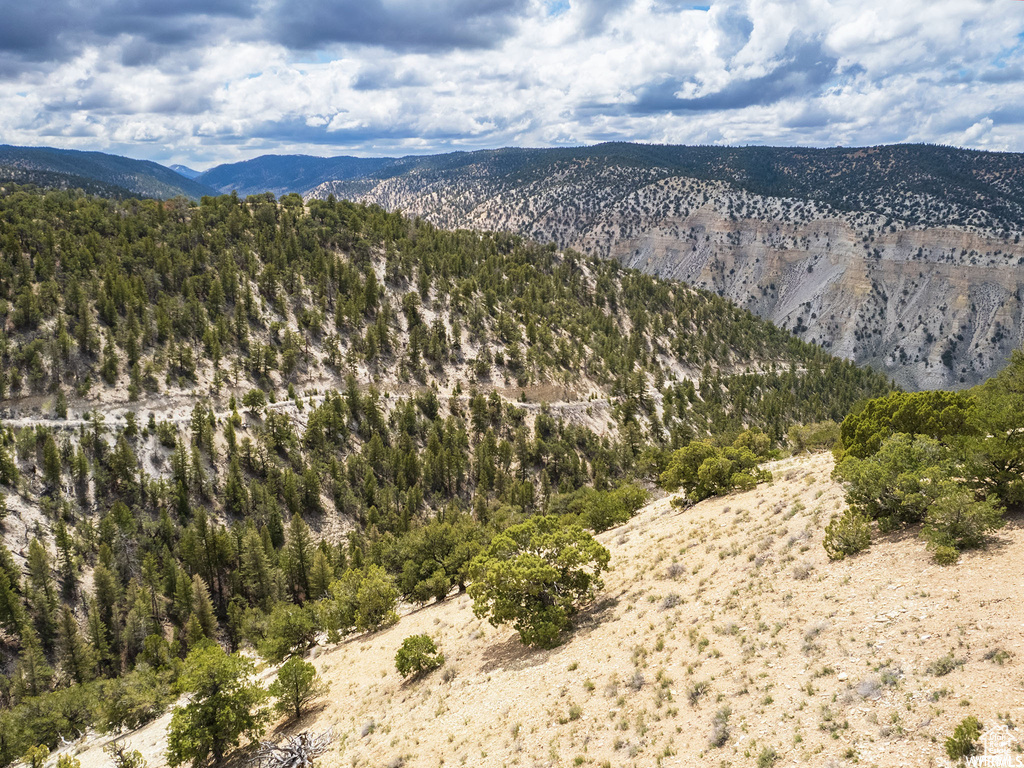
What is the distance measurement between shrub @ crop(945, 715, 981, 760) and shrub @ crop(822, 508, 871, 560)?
12.6m

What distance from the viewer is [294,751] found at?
1010 inches

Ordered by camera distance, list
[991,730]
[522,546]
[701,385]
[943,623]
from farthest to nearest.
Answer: [701,385] < [522,546] < [943,623] < [991,730]

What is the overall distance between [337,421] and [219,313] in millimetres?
30918

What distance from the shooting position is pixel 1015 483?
952 inches

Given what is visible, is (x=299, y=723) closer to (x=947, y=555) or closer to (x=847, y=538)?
(x=847, y=538)

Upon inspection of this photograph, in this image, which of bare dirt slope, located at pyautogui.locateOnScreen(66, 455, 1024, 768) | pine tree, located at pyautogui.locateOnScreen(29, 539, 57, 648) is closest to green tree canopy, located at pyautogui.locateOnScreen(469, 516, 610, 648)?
bare dirt slope, located at pyautogui.locateOnScreen(66, 455, 1024, 768)

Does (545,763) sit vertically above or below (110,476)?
above

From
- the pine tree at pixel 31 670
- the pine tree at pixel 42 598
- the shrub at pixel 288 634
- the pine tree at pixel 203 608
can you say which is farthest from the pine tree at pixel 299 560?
the pine tree at pixel 31 670

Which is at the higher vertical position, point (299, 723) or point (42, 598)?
point (299, 723)

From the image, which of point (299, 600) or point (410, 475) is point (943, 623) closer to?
point (299, 600)

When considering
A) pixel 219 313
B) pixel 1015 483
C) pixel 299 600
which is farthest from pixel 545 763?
pixel 219 313

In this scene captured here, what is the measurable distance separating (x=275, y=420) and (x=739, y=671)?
79018 mm

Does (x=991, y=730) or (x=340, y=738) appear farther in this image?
(x=340, y=738)

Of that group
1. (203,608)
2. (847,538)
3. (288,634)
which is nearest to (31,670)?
(203,608)
